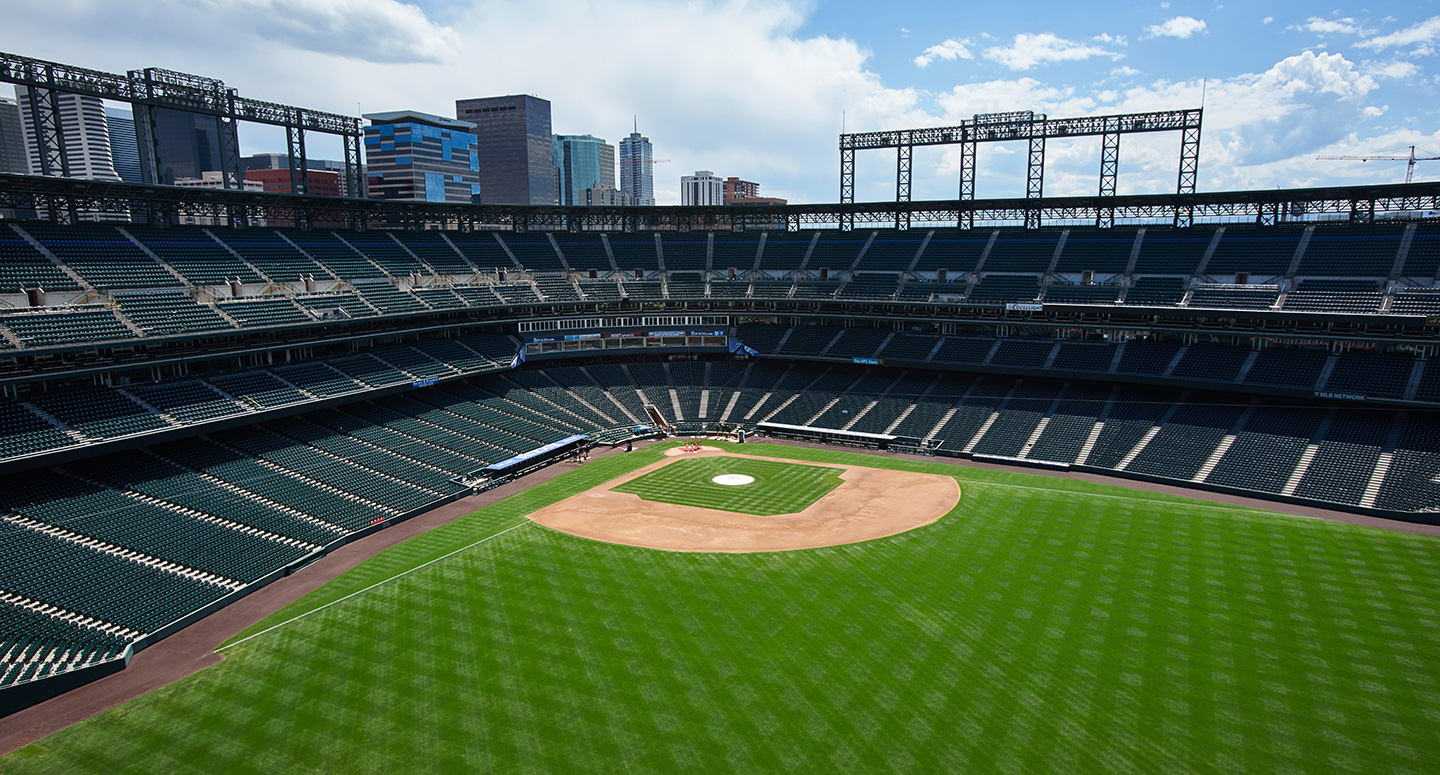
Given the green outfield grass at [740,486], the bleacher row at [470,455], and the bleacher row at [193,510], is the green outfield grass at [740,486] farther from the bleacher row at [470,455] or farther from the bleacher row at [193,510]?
the bleacher row at [193,510]

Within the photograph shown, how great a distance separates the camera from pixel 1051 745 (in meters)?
22.5

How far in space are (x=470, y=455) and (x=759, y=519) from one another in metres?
24.5

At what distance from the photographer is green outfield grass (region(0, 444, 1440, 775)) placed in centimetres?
2256

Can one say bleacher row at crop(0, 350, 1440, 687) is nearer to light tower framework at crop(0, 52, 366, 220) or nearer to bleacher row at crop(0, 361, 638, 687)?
bleacher row at crop(0, 361, 638, 687)

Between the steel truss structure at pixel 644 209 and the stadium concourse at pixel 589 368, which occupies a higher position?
the steel truss structure at pixel 644 209

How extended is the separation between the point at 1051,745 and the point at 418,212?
74882mm

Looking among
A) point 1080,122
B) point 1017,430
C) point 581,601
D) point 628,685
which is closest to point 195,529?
point 581,601

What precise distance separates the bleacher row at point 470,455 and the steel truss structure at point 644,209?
19879 mm

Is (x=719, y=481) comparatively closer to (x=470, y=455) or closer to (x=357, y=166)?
(x=470, y=455)

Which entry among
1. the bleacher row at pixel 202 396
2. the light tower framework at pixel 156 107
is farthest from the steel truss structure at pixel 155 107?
the bleacher row at pixel 202 396

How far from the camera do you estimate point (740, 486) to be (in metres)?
51.3

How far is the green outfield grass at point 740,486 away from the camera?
155ft

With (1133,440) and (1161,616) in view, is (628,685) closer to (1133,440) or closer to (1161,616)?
(1161,616)

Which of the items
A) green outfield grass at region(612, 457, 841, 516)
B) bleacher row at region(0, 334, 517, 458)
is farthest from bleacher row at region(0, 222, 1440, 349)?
green outfield grass at region(612, 457, 841, 516)
